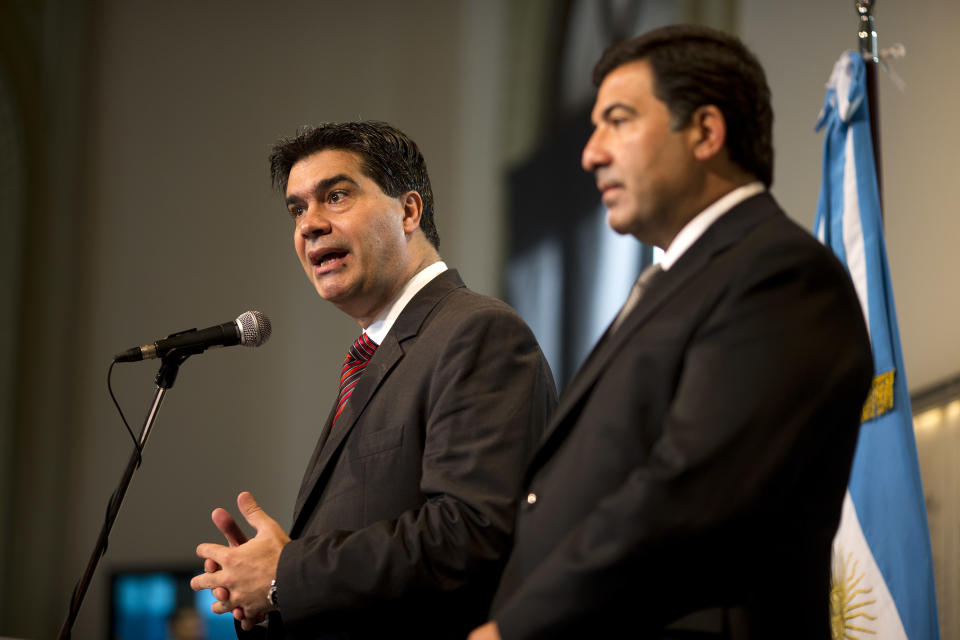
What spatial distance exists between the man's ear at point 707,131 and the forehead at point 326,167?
3.48 feet

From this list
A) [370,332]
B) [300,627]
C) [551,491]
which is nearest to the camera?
[551,491]

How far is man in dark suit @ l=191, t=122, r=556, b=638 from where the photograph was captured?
1.73 metres

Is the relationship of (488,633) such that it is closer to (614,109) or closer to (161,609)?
(614,109)

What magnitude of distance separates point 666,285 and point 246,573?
37.6 inches

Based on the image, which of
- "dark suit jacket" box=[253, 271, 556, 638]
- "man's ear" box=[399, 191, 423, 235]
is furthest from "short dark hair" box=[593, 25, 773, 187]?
"man's ear" box=[399, 191, 423, 235]

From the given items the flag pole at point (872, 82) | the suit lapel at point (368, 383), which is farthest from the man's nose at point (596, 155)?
the flag pole at point (872, 82)

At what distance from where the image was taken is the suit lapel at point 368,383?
2.00 m

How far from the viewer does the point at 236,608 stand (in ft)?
6.04

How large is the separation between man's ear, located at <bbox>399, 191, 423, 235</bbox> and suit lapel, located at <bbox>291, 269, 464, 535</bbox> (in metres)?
0.20

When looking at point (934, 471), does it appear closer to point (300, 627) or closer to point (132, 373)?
point (300, 627)

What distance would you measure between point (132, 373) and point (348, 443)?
330cm

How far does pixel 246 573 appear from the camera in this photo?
5.96ft

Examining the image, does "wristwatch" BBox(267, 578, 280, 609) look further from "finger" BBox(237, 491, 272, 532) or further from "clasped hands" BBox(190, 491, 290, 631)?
"finger" BBox(237, 491, 272, 532)

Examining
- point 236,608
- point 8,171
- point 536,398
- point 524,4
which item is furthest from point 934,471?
point 8,171
